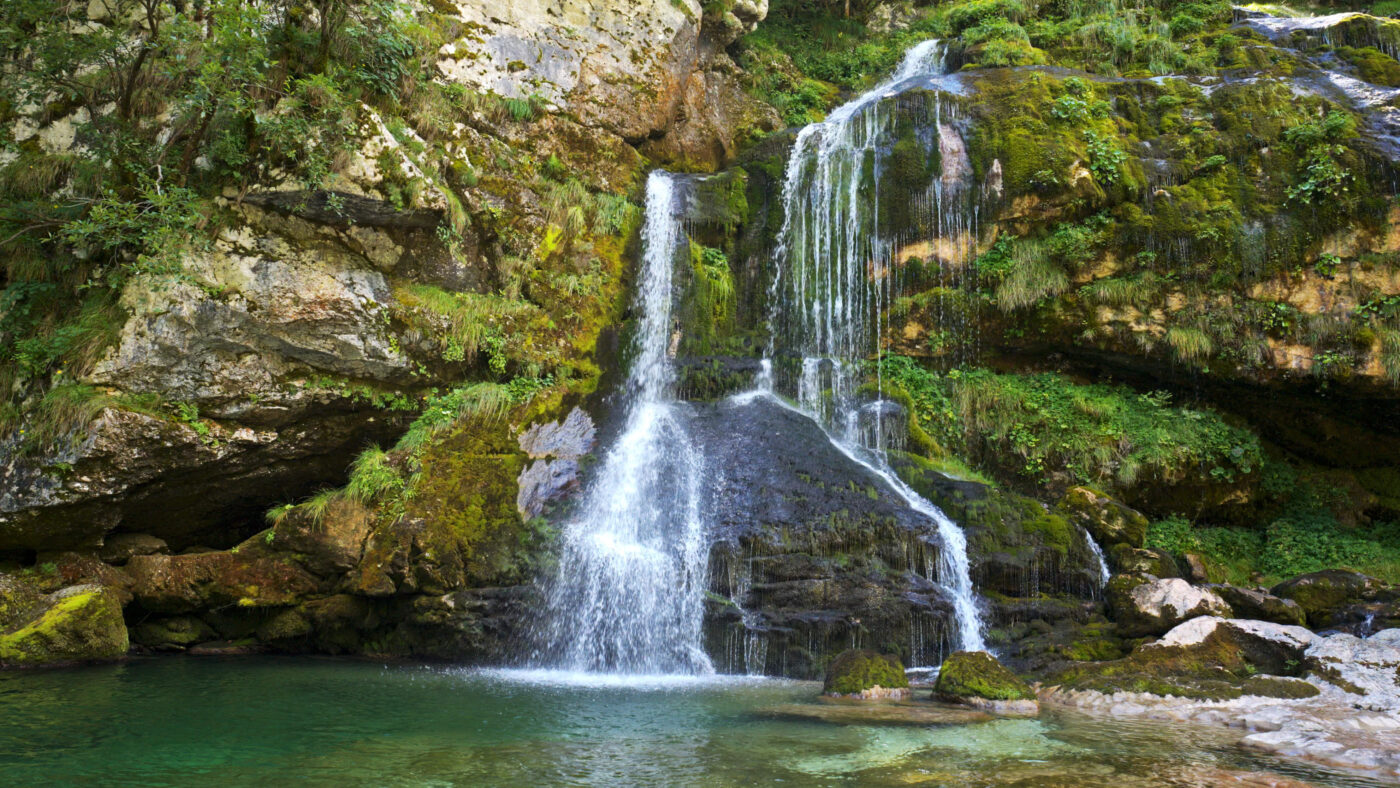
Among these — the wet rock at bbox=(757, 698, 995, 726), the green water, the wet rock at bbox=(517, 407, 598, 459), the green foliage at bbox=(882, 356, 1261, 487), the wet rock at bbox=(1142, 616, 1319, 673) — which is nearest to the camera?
the green water

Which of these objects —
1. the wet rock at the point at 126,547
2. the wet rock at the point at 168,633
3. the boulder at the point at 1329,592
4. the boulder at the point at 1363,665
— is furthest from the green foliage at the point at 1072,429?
the wet rock at the point at 126,547

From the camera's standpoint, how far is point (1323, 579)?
8516 millimetres

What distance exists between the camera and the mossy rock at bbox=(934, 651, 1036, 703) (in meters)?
6.37

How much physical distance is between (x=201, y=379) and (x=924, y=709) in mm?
8591

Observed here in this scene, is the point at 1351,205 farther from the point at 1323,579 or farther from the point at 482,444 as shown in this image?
the point at 482,444

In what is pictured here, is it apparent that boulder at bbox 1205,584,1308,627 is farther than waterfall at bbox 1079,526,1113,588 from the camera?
No

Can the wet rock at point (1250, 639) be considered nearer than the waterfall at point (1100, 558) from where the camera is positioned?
Yes

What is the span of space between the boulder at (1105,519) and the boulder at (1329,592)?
1.64 meters

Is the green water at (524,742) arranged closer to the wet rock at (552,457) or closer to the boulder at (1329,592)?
the wet rock at (552,457)

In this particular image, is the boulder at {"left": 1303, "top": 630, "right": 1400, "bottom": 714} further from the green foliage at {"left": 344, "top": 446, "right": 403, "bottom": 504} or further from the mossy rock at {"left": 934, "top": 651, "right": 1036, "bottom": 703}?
the green foliage at {"left": 344, "top": 446, "right": 403, "bottom": 504}

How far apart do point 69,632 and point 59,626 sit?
0.11 metres

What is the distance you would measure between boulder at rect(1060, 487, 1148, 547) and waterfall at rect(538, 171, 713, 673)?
4.96 meters

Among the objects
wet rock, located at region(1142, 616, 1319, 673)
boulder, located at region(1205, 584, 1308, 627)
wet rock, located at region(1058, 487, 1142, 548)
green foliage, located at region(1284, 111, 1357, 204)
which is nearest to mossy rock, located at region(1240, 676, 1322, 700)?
Result: wet rock, located at region(1142, 616, 1319, 673)

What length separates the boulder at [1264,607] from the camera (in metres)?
7.86
